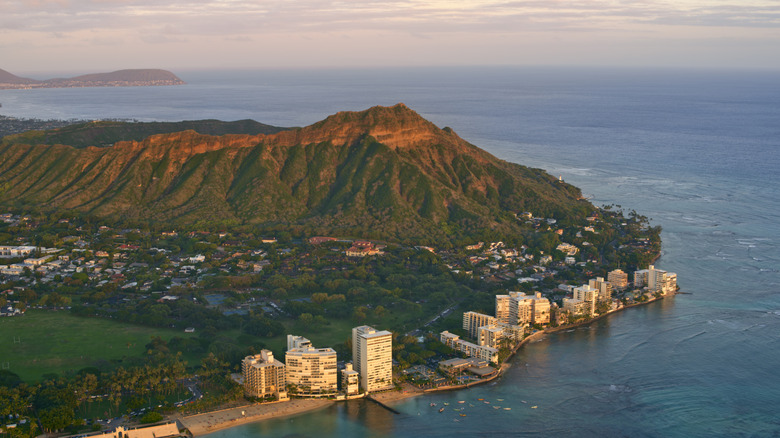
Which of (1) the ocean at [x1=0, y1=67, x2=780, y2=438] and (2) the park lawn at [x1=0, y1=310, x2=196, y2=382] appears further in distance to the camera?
(2) the park lawn at [x1=0, y1=310, x2=196, y2=382]

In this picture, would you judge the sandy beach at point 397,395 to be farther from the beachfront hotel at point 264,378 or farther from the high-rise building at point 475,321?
the high-rise building at point 475,321

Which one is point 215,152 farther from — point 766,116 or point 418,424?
point 766,116

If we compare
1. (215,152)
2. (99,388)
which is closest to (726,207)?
(215,152)

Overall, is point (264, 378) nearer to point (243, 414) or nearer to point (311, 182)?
point (243, 414)

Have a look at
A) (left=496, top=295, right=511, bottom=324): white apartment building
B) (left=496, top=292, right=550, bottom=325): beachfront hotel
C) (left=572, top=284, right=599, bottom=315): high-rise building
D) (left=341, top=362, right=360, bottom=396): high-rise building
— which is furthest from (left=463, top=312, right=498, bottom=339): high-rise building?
(left=341, top=362, right=360, bottom=396): high-rise building

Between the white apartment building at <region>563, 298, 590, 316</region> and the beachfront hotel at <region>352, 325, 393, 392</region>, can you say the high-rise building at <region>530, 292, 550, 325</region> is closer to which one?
the white apartment building at <region>563, 298, 590, 316</region>

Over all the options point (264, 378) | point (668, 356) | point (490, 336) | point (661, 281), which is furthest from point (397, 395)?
point (661, 281)
